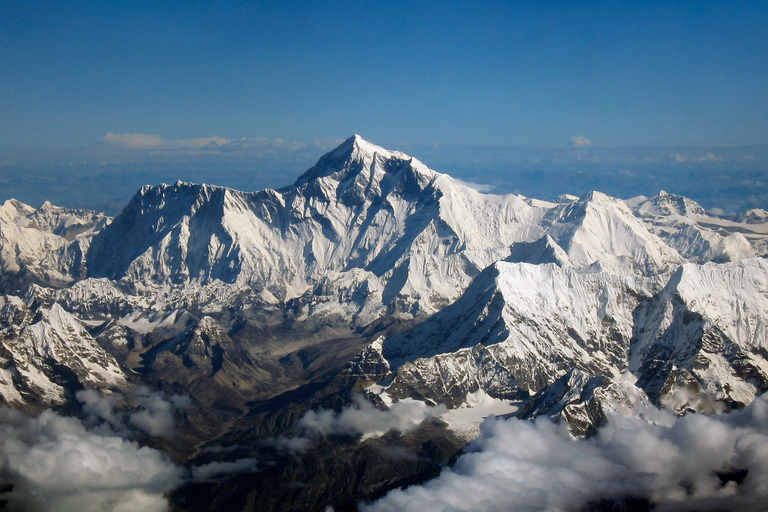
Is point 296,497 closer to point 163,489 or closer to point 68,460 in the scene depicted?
point 163,489

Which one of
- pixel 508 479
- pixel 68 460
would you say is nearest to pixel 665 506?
pixel 508 479

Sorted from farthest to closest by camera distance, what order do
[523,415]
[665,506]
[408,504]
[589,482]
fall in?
1. [523,415]
2. [408,504]
3. [589,482]
4. [665,506]

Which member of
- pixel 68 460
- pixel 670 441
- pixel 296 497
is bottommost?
pixel 296 497

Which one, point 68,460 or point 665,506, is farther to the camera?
point 68,460

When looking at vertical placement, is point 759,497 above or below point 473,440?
above

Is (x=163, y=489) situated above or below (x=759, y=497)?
below

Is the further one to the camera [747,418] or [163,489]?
[163,489]

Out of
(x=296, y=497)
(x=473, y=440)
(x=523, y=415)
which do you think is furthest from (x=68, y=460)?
(x=523, y=415)

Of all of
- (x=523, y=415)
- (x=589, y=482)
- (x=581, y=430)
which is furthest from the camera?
(x=523, y=415)

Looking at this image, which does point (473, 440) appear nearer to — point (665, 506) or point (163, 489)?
point (665, 506)
